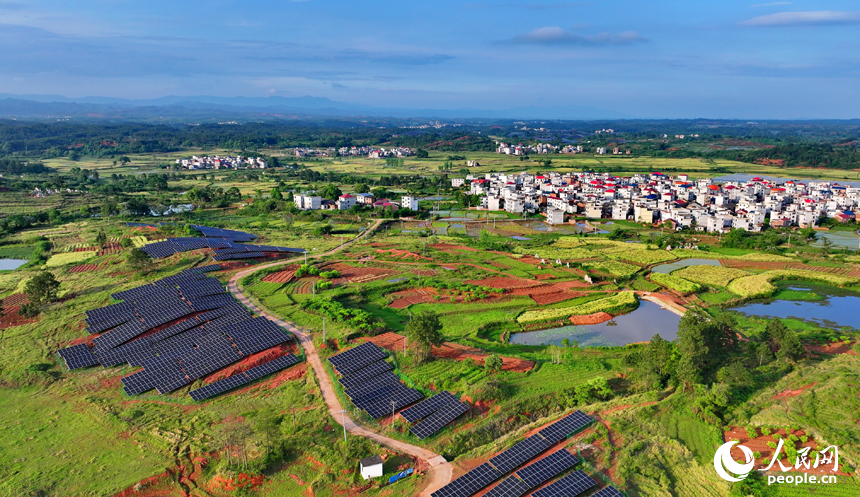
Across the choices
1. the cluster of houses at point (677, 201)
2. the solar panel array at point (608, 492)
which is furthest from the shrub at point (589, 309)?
the cluster of houses at point (677, 201)

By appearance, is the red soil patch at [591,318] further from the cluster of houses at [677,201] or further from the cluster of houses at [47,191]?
the cluster of houses at [47,191]

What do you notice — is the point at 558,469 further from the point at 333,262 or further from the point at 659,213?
the point at 659,213

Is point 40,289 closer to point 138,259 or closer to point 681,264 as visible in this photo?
point 138,259

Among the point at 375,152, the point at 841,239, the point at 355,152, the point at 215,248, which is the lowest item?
the point at 841,239

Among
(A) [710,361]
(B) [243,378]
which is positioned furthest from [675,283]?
(B) [243,378]

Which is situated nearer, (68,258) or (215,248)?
(215,248)

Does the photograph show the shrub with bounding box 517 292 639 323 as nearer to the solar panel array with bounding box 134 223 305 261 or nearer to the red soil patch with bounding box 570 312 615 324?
the red soil patch with bounding box 570 312 615 324

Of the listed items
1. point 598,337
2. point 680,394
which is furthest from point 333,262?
point 680,394
